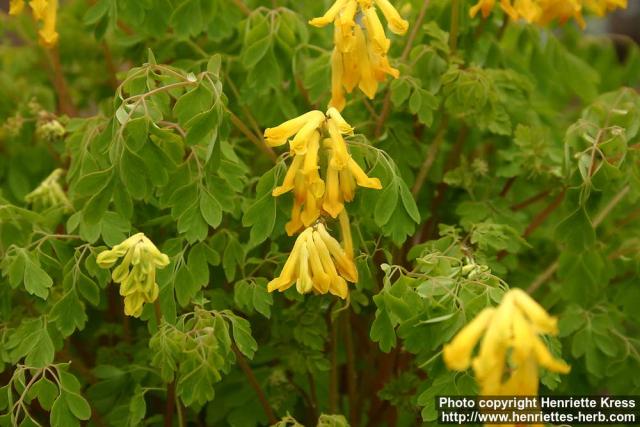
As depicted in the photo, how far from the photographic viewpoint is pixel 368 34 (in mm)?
1275

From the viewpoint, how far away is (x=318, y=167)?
3.84 ft

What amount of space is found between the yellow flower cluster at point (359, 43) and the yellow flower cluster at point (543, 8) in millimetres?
225

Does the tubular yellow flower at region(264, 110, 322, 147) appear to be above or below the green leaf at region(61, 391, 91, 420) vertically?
above

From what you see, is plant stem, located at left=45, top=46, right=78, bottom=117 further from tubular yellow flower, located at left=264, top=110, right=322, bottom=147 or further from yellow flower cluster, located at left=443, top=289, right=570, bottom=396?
yellow flower cluster, located at left=443, top=289, right=570, bottom=396

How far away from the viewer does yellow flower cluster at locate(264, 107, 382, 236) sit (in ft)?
3.80

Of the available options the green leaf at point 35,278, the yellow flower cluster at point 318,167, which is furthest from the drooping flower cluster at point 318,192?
the green leaf at point 35,278

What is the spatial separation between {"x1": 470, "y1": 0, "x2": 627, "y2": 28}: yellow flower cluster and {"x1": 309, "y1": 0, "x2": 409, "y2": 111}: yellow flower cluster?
23cm

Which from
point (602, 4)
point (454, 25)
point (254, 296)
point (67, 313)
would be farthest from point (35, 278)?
point (602, 4)

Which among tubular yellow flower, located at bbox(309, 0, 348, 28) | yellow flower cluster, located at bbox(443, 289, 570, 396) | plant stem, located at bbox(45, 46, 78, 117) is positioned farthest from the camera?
plant stem, located at bbox(45, 46, 78, 117)

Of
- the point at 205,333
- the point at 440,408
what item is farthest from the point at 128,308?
the point at 440,408

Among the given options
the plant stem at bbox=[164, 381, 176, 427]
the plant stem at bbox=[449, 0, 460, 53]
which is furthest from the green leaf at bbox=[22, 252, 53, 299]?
the plant stem at bbox=[449, 0, 460, 53]

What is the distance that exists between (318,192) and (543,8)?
65 cm

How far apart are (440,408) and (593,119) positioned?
670 millimetres

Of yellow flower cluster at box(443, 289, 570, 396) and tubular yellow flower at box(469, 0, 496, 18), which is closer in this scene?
yellow flower cluster at box(443, 289, 570, 396)
